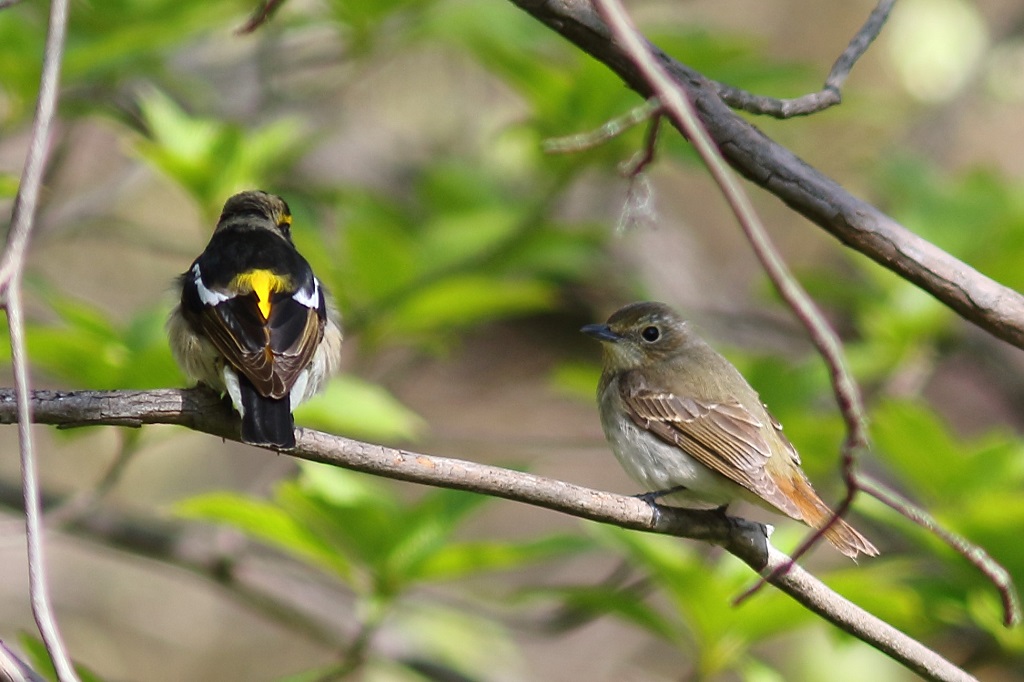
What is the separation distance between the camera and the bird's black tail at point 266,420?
2.89m

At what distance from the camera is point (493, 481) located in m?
2.73

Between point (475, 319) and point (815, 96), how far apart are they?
258cm

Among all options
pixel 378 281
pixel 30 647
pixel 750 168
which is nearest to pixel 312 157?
pixel 378 281

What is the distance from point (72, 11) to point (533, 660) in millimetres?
5062

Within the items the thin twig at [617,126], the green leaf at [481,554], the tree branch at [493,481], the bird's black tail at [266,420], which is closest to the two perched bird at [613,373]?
the bird's black tail at [266,420]

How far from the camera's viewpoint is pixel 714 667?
13.4 feet

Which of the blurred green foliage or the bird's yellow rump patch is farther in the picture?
the blurred green foliage

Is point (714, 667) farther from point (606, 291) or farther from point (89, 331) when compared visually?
point (606, 291)

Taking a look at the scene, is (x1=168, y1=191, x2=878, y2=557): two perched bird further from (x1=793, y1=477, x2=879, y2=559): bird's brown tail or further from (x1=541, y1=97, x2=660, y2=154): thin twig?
(x1=541, y1=97, x2=660, y2=154): thin twig

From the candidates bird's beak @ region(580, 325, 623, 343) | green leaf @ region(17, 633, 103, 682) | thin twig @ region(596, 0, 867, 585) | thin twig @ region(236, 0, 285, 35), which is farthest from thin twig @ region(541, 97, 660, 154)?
bird's beak @ region(580, 325, 623, 343)

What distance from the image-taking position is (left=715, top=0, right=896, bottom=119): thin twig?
287 cm

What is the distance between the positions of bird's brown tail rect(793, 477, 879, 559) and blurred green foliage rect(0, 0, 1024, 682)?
17 cm

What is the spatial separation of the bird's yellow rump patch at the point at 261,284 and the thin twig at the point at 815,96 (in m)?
1.48

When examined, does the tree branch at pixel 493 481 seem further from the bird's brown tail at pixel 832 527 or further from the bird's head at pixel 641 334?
the bird's head at pixel 641 334
